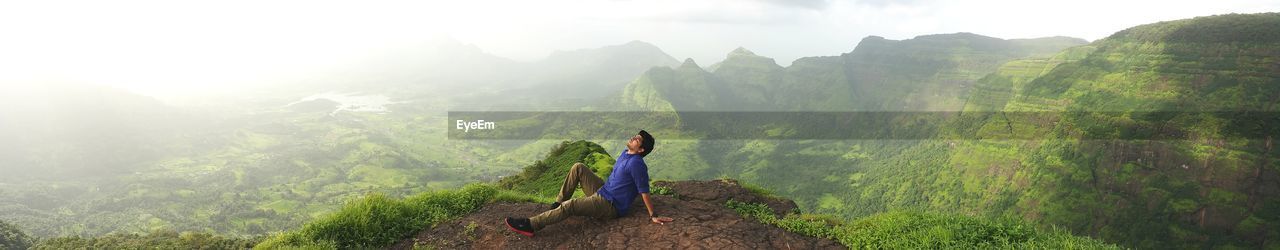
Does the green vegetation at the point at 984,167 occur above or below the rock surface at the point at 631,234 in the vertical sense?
below

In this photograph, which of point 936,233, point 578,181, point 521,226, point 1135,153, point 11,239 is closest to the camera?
point 936,233

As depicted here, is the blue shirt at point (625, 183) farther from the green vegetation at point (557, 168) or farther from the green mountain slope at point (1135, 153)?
the green mountain slope at point (1135, 153)

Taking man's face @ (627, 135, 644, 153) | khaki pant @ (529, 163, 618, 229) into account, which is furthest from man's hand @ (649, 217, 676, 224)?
man's face @ (627, 135, 644, 153)

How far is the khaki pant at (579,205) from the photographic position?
26.1 feet

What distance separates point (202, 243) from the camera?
23.6 meters

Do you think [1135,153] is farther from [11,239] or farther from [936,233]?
[11,239]

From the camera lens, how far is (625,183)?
27.5ft

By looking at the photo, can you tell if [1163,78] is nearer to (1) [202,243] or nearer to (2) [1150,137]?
(2) [1150,137]

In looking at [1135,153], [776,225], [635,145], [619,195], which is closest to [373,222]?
[619,195]

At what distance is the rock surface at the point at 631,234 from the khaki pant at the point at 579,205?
18 cm

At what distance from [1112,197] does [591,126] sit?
478ft

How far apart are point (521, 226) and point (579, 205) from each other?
37.0 inches

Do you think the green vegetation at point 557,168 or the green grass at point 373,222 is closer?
the green grass at point 373,222

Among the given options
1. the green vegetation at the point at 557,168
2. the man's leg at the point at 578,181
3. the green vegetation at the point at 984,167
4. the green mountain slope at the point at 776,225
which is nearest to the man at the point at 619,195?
the green mountain slope at the point at 776,225
